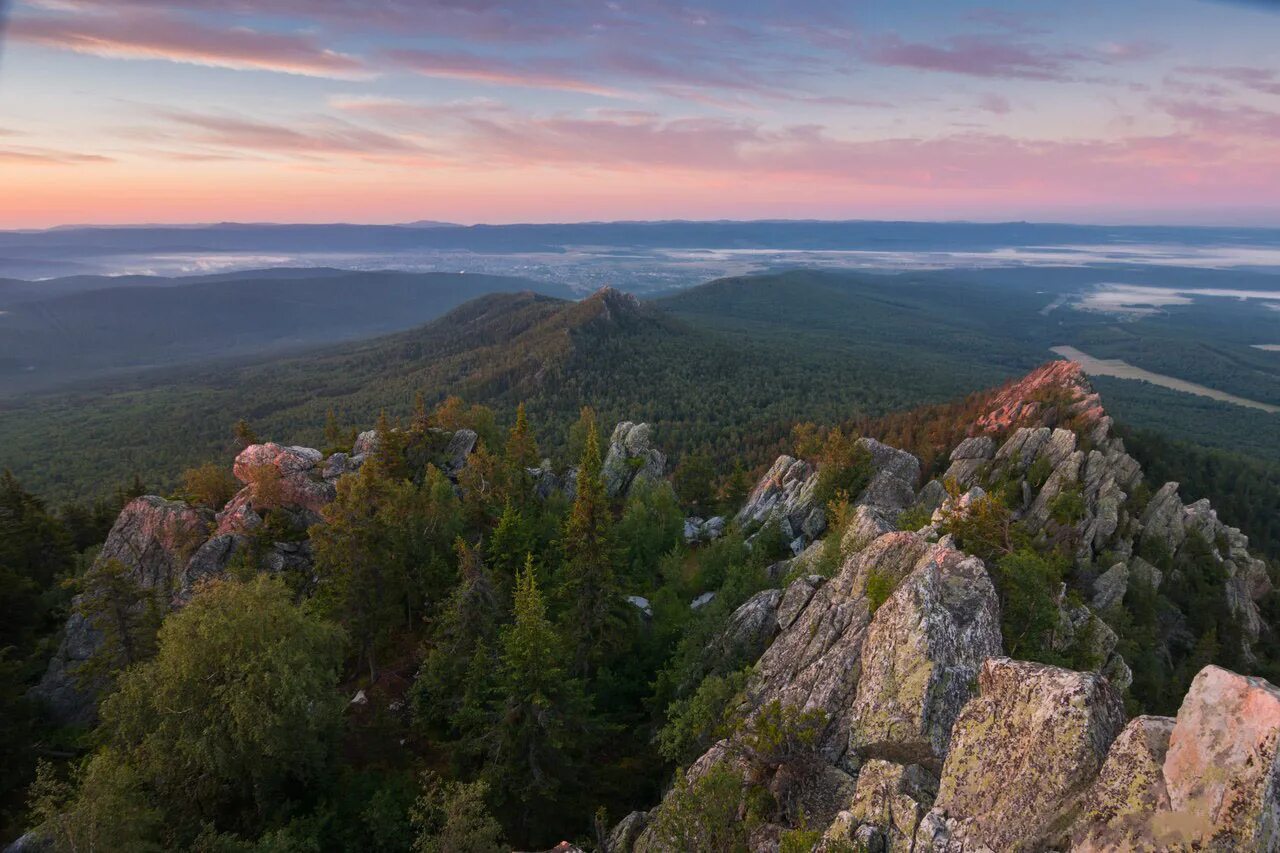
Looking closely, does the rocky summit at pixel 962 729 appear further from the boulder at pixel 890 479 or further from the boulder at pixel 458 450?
the boulder at pixel 458 450

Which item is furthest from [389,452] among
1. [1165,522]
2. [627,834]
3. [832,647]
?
[1165,522]

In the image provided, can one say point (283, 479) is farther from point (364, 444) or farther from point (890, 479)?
point (890, 479)

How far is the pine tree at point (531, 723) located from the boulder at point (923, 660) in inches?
535

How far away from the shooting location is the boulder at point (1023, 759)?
1459 centimetres

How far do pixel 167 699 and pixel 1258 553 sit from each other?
9747 centimetres

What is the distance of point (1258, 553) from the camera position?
68.6 meters

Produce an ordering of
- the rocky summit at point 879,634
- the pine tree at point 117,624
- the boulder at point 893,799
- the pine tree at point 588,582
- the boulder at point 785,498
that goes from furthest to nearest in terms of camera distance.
A: the boulder at point 785,498, the pine tree at point 588,582, the pine tree at point 117,624, the boulder at point 893,799, the rocky summit at point 879,634

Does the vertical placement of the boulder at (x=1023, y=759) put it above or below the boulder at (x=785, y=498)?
above

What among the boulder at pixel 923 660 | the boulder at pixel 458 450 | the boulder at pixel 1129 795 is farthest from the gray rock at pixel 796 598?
the boulder at pixel 458 450

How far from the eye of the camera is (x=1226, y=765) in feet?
39.1

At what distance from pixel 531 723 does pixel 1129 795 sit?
75.5ft

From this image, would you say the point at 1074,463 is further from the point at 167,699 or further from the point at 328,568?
the point at 167,699

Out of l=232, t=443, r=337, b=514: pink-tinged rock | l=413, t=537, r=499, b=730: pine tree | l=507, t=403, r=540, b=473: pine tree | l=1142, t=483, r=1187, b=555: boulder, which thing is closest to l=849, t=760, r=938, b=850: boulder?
l=413, t=537, r=499, b=730: pine tree

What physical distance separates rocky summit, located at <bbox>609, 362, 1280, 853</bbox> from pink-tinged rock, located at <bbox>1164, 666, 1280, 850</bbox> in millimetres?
28
